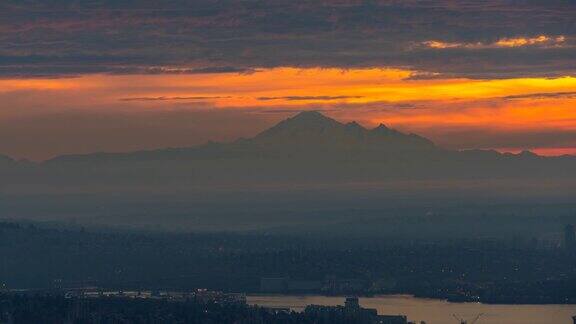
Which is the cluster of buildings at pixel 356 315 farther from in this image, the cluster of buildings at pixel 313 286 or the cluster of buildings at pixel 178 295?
the cluster of buildings at pixel 313 286

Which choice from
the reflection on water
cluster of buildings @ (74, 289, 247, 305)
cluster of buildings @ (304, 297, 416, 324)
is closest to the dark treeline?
cluster of buildings @ (304, 297, 416, 324)

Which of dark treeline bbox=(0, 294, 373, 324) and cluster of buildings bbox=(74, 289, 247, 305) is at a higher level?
cluster of buildings bbox=(74, 289, 247, 305)

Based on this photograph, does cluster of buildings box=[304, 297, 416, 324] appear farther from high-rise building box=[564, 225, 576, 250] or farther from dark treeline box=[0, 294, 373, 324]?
high-rise building box=[564, 225, 576, 250]

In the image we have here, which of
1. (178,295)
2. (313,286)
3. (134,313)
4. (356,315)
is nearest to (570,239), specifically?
(313,286)

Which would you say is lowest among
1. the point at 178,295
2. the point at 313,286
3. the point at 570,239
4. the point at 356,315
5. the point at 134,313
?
the point at 134,313

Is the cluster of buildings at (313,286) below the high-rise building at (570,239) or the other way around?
below

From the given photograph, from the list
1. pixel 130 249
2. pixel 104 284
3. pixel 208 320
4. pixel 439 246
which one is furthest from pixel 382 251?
pixel 208 320

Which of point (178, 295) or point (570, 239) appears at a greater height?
point (570, 239)

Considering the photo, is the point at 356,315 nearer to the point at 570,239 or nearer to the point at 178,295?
the point at 178,295

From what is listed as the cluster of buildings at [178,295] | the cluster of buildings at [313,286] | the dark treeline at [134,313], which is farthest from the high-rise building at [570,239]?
the dark treeline at [134,313]
